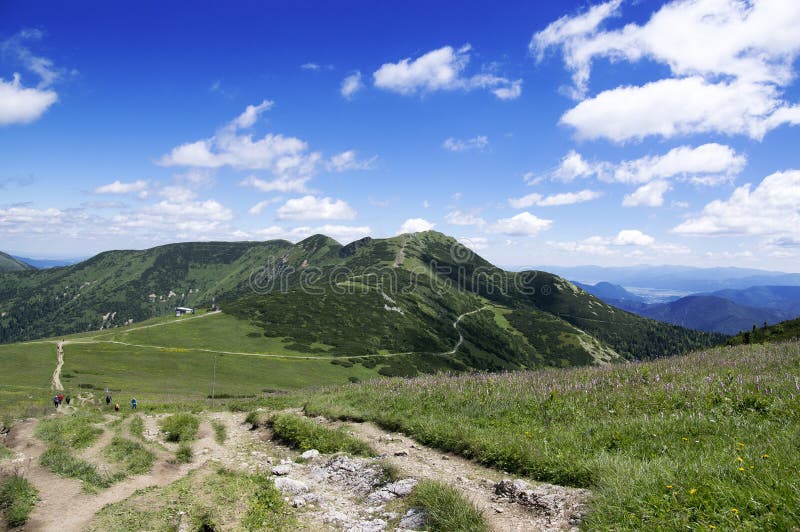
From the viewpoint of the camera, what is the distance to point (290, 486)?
11008 millimetres

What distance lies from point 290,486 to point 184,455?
8520mm

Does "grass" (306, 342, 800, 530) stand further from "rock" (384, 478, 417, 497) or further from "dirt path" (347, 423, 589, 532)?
"rock" (384, 478, 417, 497)

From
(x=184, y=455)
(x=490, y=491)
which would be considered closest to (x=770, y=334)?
(x=490, y=491)

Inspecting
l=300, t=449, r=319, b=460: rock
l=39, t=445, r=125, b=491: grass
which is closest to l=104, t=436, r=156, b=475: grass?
l=39, t=445, r=125, b=491: grass

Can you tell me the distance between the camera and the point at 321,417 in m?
19.9

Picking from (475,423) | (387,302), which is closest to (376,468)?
(475,423)

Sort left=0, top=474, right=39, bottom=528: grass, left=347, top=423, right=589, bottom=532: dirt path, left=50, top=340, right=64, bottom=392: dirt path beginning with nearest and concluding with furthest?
left=347, top=423, right=589, bottom=532: dirt path
left=0, top=474, right=39, bottom=528: grass
left=50, top=340, right=64, bottom=392: dirt path

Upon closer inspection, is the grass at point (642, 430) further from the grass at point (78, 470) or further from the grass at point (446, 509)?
the grass at point (78, 470)

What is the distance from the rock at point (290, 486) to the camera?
425 inches

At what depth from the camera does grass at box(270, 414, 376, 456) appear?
13917 millimetres

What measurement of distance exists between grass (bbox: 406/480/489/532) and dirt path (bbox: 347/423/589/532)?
300mm

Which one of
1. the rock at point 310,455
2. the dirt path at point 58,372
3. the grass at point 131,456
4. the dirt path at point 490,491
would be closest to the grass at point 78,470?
the grass at point 131,456

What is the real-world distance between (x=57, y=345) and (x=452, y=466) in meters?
111

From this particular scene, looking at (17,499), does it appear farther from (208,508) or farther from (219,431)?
(219,431)
